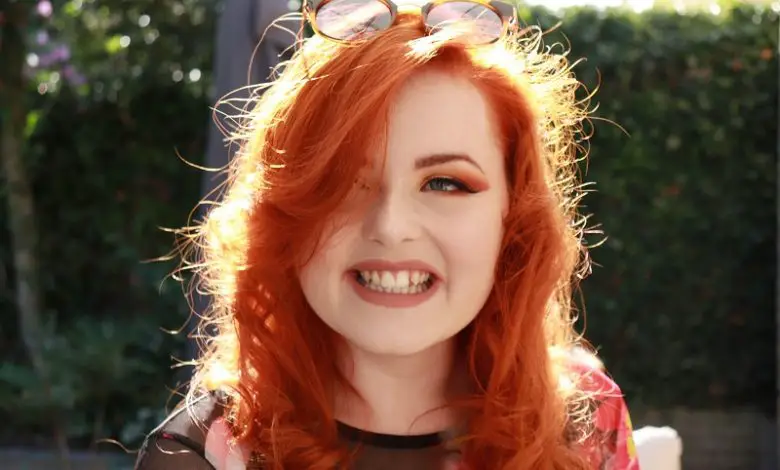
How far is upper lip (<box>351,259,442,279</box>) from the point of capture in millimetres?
1105

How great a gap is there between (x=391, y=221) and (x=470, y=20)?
0.30m

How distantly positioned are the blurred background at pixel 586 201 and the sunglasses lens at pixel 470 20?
2.99 meters

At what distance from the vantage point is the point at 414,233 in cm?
110

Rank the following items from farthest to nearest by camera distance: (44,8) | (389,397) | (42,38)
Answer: (42,38)
(44,8)
(389,397)

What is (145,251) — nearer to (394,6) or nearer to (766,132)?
(766,132)

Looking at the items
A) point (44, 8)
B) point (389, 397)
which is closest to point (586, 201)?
point (44, 8)

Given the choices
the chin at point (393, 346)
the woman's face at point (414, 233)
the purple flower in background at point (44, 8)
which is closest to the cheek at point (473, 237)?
the woman's face at point (414, 233)

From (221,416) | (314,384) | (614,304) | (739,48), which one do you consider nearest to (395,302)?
(314,384)

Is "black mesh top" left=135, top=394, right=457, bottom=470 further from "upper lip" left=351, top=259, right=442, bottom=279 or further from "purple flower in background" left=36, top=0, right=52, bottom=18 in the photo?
"purple flower in background" left=36, top=0, right=52, bottom=18

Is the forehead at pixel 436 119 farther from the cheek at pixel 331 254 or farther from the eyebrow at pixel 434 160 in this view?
the cheek at pixel 331 254

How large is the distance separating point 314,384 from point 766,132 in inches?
149

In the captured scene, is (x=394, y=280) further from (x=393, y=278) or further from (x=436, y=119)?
(x=436, y=119)

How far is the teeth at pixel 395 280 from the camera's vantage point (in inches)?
44.1

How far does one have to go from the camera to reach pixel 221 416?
1.21m
